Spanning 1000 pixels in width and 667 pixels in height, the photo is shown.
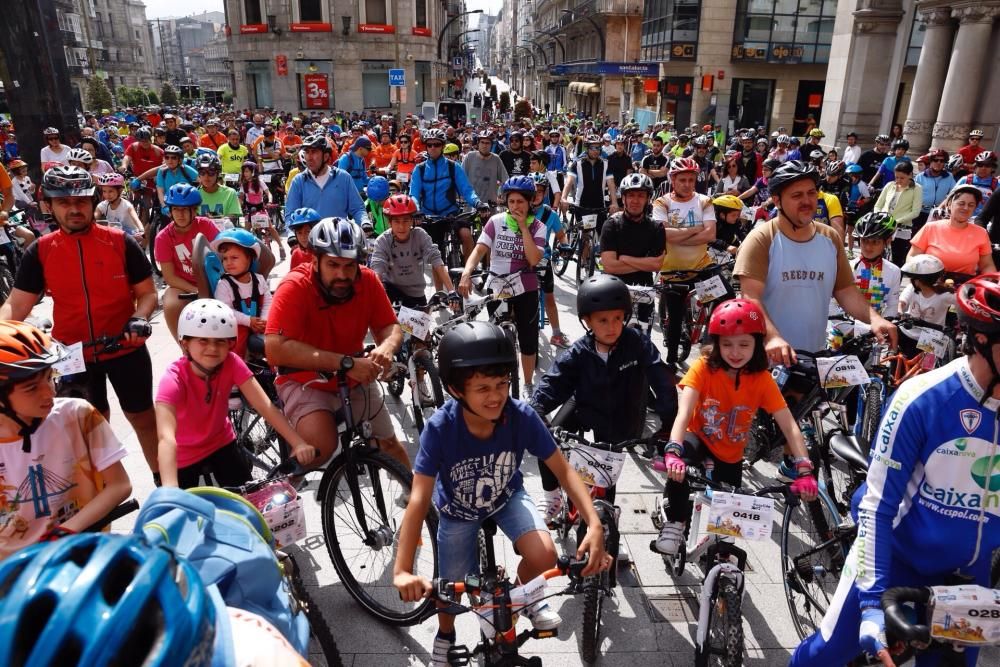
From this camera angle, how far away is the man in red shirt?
3.80 meters

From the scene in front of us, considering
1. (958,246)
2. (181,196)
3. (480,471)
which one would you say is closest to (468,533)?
(480,471)

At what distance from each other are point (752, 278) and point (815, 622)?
2.12 meters

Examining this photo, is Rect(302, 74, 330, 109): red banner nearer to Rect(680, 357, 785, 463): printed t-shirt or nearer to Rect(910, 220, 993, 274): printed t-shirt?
Rect(910, 220, 993, 274): printed t-shirt

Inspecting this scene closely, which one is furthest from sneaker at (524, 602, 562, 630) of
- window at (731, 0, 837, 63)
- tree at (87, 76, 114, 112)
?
tree at (87, 76, 114, 112)

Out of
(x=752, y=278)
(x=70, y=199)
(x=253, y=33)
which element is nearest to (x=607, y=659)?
(x=752, y=278)

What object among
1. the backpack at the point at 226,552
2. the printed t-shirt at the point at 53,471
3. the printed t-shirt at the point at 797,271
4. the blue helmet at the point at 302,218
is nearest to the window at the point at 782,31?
the blue helmet at the point at 302,218

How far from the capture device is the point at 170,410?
11.4ft

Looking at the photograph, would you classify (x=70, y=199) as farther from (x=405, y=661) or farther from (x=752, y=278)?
(x=752, y=278)

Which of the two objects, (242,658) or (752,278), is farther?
(752,278)

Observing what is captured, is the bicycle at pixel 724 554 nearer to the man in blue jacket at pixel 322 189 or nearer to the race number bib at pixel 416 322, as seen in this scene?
the race number bib at pixel 416 322

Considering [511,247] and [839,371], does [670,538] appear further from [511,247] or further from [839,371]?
[511,247]

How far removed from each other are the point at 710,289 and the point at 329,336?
160 inches

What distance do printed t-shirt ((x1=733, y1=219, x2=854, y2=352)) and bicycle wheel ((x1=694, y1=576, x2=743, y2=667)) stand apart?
6.80ft

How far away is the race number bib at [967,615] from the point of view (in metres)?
2.24
